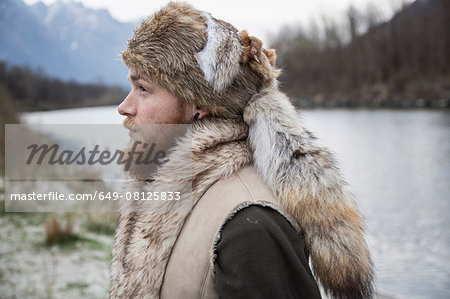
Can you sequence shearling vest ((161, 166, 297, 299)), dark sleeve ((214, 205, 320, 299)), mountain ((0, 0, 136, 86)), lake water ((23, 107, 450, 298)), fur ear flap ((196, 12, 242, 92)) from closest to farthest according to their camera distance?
1. dark sleeve ((214, 205, 320, 299))
2. shearling vest ((161, 166, 297, 299))
3. fur ear flap ((196, 12, 242, 92))
4. lake water ((23, 107, 450, 298))
5. mountain ((0, 0, 136, 86))

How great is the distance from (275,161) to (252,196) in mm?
157

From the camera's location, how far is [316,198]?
5.04ft

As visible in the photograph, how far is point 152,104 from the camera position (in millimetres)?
1729

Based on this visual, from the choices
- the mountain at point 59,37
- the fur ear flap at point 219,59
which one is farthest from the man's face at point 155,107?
the mountain at point 59,37

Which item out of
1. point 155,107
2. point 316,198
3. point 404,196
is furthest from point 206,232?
point 404,196

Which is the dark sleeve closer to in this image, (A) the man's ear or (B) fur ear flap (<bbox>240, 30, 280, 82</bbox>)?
(A) the man's ear

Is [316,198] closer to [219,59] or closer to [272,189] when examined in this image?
[272,189]

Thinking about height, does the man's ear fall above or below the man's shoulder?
above

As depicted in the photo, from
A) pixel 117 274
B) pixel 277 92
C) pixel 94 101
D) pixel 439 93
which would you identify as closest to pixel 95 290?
pixel 117 274

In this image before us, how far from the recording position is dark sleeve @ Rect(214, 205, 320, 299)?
4.37ft

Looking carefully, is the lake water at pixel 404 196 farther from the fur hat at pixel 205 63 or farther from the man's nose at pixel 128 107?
the man's nose at pixel 128 107

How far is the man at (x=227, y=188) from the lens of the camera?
1.39 metres

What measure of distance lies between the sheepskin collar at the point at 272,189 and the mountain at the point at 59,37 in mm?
4687

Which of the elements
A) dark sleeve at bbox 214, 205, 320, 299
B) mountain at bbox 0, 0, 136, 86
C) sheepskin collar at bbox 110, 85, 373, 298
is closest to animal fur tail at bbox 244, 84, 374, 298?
sheepskin collar at bbox 110, 85, 373, 298
